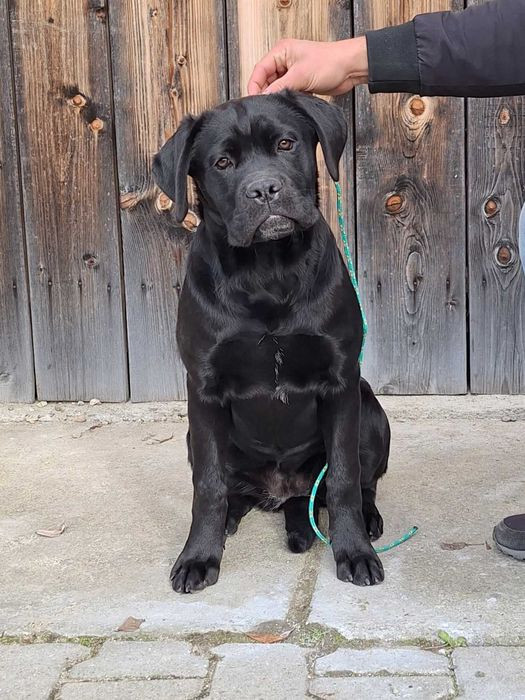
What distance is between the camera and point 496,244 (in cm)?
402

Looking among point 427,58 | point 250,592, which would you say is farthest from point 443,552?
point 427,58

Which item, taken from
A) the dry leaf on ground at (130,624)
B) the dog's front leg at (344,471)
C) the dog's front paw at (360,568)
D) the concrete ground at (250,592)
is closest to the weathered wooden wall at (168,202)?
the concrete ground at (250,592)

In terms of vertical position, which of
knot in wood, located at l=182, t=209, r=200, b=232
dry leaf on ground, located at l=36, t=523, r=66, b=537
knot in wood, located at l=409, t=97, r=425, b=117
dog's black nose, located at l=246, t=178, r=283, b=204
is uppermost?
knot in wood, located at l=409, t=97, r=425, b=117

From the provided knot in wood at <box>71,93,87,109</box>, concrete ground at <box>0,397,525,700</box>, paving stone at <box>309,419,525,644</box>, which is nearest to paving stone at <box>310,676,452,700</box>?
concrete ground at <box>0,397,525,700</box>

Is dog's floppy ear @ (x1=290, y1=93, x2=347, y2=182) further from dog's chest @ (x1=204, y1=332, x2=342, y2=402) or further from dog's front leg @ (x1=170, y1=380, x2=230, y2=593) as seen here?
dog's front leg @ (x1=170, y1=380, x2=230, y2=593)

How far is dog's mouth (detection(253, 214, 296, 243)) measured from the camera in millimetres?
2654

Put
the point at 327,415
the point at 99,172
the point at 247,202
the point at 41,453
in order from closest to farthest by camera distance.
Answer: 1. the point at 247,202
2. the point at 327,415
3. the point at 41,453
4. the point at 99,172

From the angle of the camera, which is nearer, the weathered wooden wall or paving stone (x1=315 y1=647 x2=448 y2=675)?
paving stone (x1=315 y1=647 x2=448 y2=675)

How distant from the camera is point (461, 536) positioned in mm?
2918

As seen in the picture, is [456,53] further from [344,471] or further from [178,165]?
[344,471]

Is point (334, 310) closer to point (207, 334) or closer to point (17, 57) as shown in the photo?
point (207, 334)

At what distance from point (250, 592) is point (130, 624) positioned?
343 millimetres

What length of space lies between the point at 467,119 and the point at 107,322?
1.69 meters

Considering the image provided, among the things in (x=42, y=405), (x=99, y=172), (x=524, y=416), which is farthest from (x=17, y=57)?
(x=524, y=416)
